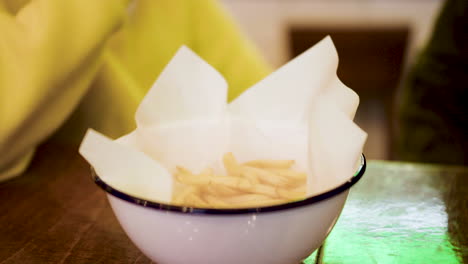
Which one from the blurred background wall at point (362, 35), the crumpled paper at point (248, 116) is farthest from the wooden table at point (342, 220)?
the blurred background wall at point (362, 35)

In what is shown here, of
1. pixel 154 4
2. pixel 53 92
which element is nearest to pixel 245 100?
pixel 53 92

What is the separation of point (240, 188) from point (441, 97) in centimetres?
99

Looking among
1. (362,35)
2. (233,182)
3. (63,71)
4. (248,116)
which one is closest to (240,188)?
(233,182)

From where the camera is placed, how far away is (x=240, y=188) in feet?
1.59

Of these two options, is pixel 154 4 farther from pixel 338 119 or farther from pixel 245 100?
pixel 338 119

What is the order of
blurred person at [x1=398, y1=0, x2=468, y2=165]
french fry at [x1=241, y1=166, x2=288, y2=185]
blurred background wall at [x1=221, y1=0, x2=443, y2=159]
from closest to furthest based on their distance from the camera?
french fry at [x1=241, y1=166, x2=288, y2=185], blurred person at [x1=398, y1=0, x2=468, y2=165], blurred background wall at [x1=221, y1=0, x2=443, y2=159]

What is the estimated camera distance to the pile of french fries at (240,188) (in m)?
0.48

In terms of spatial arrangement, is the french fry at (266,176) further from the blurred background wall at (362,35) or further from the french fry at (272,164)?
the blurred background wall at (362,35)

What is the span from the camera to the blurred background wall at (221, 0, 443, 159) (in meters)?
2.77

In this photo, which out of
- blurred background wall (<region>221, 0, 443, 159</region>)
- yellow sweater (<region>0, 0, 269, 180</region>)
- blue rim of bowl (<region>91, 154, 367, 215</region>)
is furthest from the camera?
blurred background wall (<region>221, 0, 443, 159</region>)

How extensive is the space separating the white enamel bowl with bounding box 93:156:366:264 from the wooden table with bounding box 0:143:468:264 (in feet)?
0.30

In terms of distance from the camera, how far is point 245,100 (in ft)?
1.89

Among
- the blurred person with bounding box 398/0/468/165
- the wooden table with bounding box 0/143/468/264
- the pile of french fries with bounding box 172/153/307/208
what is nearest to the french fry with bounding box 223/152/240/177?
the pile of french fries with bounding box 172/153/307/208

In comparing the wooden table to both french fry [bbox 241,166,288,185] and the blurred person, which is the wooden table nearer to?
french fry [bbox 241,166,288,185]
